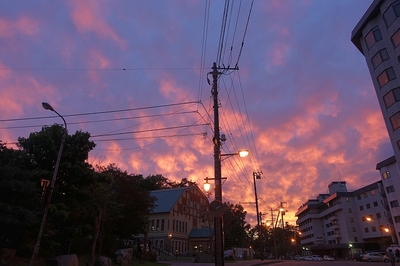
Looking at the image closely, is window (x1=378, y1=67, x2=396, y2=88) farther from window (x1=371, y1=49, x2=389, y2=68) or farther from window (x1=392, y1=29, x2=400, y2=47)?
window (x1=392, y1=29, x2=400, y2=47)

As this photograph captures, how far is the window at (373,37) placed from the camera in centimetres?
3409

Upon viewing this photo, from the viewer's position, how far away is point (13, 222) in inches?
633

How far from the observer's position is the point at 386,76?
110 feet

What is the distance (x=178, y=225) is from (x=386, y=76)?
3932 cm

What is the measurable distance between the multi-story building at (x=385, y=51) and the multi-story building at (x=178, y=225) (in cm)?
2977

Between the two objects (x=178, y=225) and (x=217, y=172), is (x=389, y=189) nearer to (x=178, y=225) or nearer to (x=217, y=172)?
(x=178, y=225)

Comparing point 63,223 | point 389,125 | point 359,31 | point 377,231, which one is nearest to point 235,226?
point 377,231

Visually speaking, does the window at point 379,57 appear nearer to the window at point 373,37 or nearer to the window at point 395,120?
the window at point 373,37

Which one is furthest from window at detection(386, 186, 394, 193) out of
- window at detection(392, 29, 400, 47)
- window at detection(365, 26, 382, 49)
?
window at detection(392, 29, 400, 47)

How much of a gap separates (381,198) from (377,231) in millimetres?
8052

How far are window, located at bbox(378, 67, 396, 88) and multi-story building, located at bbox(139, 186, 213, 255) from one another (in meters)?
31.2

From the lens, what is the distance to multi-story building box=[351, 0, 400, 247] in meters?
31.5

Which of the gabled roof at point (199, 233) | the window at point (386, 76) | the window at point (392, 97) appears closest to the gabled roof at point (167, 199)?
Result: the gabled roof at point (199, 233)

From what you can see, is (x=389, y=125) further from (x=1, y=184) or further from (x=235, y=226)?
(x=235, y=226)
